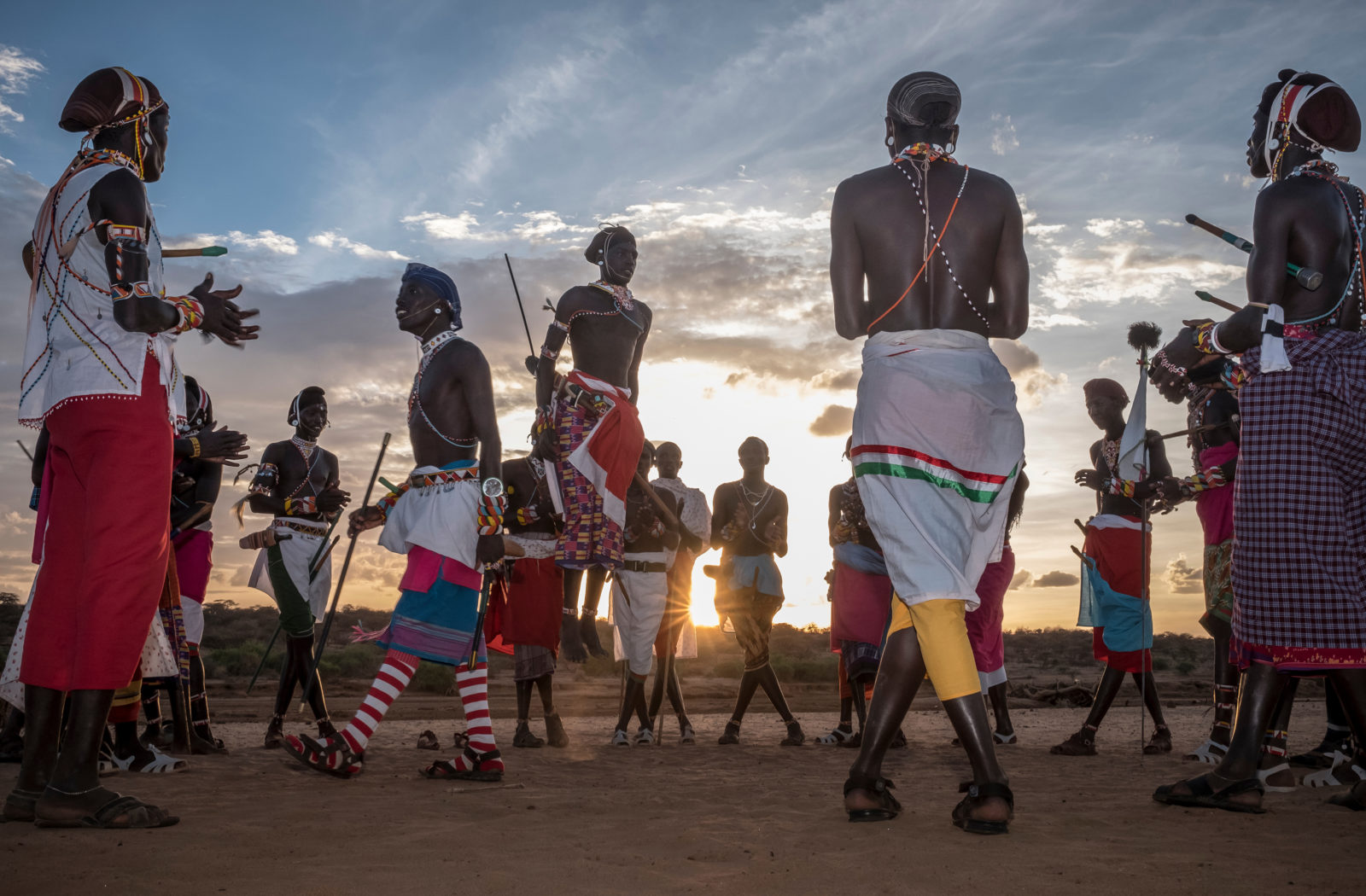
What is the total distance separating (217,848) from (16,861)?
56 centimetres

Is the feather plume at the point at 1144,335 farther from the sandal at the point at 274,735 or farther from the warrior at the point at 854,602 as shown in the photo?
the sandal at the point at 274,735

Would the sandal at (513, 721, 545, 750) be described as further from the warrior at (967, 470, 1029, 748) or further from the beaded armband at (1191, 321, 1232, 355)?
the beaded armband at (1191, 321, 1232, 355)

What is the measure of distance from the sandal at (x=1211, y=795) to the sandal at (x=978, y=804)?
99 centimetres

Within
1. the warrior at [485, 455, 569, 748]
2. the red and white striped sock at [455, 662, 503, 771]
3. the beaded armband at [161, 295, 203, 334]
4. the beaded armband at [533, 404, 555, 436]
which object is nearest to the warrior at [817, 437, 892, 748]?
the warrior at [485, 455, 569, 748]

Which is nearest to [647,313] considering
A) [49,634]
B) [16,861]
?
[49,634]

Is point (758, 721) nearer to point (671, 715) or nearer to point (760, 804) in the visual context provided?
point (671, 715)

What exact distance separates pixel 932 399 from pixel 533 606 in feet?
15.1

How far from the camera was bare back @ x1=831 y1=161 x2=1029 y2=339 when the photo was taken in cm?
413

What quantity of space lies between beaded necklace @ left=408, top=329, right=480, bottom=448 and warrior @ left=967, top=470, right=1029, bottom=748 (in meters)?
3.63

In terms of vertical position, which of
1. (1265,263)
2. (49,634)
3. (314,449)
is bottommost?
(49,634)

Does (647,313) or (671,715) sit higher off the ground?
(647,313)

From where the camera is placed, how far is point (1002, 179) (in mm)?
4293

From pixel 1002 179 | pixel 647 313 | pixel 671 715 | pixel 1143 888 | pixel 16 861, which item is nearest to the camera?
pixel 1143 888

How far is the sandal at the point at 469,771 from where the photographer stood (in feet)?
17.0
